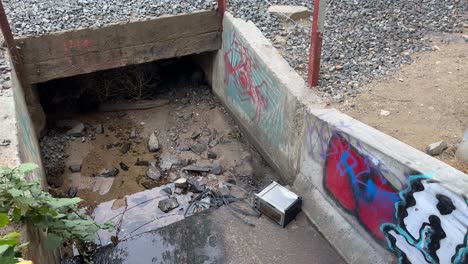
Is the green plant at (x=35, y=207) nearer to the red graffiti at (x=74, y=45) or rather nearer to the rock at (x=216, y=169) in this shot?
the rock at (x=216, y=169)

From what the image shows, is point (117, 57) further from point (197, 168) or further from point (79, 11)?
point (197, 168)

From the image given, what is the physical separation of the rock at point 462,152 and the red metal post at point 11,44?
600 cm

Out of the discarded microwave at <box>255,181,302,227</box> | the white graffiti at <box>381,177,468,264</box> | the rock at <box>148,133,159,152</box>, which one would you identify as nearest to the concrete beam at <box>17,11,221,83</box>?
the rock at <box>148,133,159,152</box>

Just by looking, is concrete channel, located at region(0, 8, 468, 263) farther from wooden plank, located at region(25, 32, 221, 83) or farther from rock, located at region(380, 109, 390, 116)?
rock, located at region(380, 109, 390, 116)

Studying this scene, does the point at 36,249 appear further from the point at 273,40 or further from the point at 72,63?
the point at 273,40

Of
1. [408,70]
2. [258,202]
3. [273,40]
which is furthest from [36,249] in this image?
[408,70]

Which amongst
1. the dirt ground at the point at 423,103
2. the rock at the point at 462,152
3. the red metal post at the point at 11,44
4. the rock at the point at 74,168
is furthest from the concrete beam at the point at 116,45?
the rock at the point at 462,152

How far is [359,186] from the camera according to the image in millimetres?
5016

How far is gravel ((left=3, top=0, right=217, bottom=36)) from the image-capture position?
22.5ft

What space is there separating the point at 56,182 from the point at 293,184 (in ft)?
12.1

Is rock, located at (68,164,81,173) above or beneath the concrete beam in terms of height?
beneath

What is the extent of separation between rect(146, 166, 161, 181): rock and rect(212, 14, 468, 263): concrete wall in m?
1.64

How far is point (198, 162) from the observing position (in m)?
7.39

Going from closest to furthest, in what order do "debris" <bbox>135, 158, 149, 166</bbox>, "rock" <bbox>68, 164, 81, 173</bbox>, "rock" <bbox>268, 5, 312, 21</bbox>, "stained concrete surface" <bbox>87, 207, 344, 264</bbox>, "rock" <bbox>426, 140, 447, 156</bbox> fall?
"rock" <bbox>426, 140, 447, 156</bbox> < "stained concrete surface" <bbox>87, 207, 344, 264</bbox> < "rock" <bbox>68, 164, 81, 173</bbox> < "debris" <bbox>135, 158, 149, 166</bbox> < "rock" <bbox>268, 5, 312, 21</bbox>
